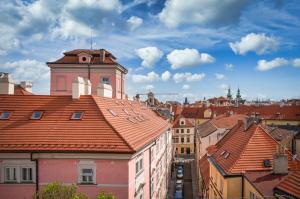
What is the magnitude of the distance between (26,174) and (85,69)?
17.9 m

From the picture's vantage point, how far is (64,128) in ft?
54.9

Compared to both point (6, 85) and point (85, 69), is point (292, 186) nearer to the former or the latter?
point (6, 85)

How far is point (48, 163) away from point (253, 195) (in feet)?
34.8

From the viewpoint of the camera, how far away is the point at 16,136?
16391 mm

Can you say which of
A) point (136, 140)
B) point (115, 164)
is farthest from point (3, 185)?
point (136, 140)

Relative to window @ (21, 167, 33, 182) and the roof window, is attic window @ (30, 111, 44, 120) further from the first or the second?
window @ (21, 167, 33, 182)

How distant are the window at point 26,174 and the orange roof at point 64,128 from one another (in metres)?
1.12

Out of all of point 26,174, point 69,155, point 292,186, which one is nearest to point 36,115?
point 26,174

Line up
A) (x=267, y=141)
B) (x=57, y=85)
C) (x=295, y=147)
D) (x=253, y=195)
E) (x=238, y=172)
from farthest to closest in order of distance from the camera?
1. (x=295, y=147)
2. (x=57, y=85)
3. (x=267, y=141)
4. (x=238, y=172)
5. (x=253, y=195)

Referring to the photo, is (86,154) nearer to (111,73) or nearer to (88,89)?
(88,89)

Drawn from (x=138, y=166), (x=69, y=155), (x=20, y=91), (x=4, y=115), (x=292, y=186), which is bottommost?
(x=292, y=186)

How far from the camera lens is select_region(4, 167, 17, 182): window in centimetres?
1611

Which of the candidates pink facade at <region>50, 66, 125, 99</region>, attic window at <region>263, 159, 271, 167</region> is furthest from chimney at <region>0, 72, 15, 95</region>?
attic window at <region>263, 159, 271, 167</region>

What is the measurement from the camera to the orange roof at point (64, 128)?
15641mm
